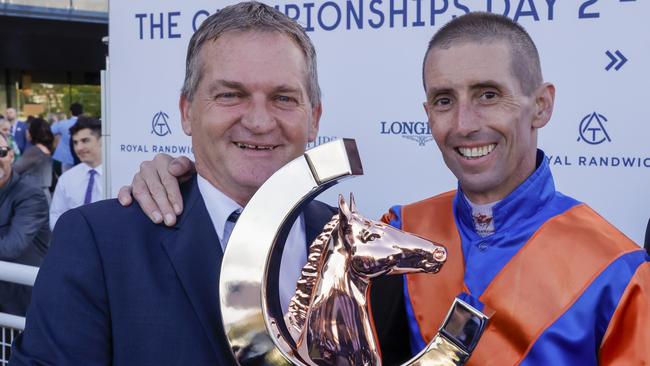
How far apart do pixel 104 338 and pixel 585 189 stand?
1.76 m

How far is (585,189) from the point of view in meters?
2.57

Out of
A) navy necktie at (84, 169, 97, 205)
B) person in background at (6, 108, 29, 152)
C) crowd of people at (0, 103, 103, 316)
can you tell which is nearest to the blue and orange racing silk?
crowd of people at (0, 103, 103, 316)

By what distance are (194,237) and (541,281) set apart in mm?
733

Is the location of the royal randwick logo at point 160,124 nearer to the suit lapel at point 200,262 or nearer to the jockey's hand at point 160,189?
the jockey's hand at point 160,189

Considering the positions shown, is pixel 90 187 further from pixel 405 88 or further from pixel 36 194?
pixel 405 88

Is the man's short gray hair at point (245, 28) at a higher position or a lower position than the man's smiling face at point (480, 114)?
higher

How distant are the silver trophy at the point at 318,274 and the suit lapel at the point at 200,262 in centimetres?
12

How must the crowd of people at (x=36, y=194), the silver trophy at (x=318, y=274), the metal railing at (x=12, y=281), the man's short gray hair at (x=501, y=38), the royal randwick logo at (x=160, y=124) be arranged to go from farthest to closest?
the crowd of people at (x=36, y=194), the royal randwick logo at (x=160, y=124), the metal railing at (x=12, y=281), the man's short gray hair at (x=501, y=38), the silver trophy at (x=318, y=274)

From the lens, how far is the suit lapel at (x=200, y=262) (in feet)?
4.90

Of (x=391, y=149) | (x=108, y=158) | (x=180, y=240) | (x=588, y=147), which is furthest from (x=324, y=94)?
(x=180, y=240)

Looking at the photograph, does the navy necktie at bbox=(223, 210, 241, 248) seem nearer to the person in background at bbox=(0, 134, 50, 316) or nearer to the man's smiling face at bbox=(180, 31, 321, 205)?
the man's smiling face at bbox=(180, 31, 321, 205)

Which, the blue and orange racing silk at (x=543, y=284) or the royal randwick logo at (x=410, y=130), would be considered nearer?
the blue and orange racing silk at (x=543, y=284)

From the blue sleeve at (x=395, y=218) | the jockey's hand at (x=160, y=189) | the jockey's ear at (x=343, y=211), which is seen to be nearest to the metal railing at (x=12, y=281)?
the jockey's hand at (x=160, y=189)

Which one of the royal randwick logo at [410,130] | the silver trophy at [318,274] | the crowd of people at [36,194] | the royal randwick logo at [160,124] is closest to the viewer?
the silver trophy at [318,274]
